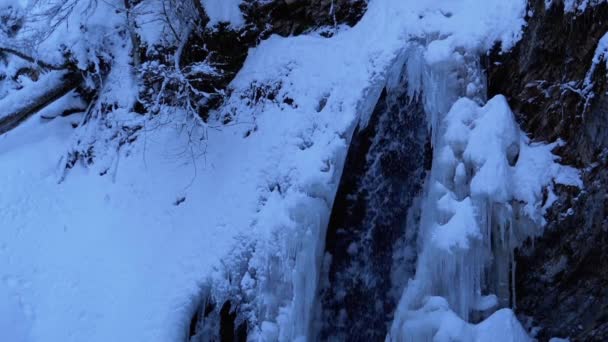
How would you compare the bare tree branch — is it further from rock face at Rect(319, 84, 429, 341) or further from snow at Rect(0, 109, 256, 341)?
rock face at Rect(319, 84, 429, 341)

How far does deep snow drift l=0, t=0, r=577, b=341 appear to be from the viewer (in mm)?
4008

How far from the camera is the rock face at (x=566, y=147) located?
3.74 metres

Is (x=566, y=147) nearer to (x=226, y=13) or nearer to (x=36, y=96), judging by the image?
(x=226, y=13)

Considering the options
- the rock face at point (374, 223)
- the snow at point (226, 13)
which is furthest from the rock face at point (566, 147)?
the snow at point (226, 13)

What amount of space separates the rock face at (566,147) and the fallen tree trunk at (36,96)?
4492 mm

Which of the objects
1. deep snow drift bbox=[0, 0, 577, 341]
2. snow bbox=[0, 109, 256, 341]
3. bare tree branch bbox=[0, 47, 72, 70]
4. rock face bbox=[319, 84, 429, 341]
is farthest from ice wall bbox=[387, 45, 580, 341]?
bare tree branch bbox=[0, 47, 72, 70]

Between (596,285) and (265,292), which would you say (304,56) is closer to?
(265,292)

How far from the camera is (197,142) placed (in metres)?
5.22

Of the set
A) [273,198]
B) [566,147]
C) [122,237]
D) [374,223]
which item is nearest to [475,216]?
[566,147]

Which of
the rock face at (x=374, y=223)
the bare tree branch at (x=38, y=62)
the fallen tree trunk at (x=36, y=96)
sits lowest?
the rock face at (x=374, y=223)

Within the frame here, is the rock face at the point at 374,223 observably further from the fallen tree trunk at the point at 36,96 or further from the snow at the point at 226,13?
the fallen tree trunk at the point at 36,96

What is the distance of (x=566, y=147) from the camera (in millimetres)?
3930

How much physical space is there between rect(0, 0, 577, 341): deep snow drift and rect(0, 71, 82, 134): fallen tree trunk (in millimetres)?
572

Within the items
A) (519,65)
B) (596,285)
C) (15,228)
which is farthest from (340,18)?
(15,228)
